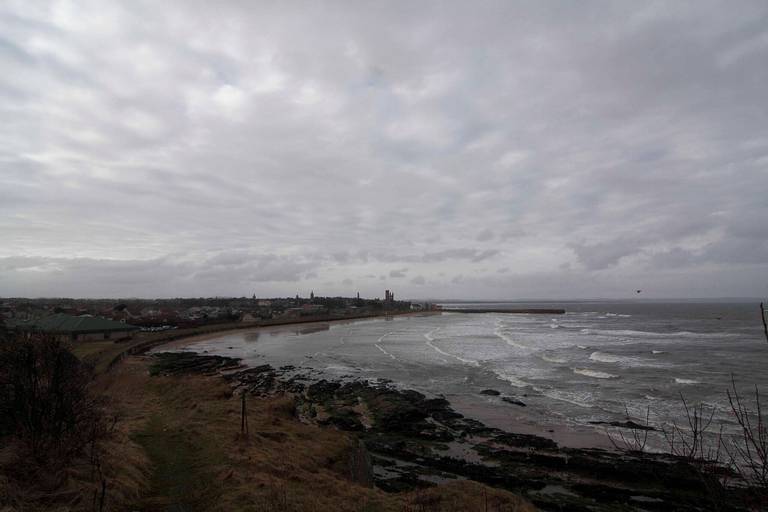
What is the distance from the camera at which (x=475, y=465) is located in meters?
15.9

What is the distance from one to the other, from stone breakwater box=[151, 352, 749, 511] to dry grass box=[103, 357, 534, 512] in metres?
1.80

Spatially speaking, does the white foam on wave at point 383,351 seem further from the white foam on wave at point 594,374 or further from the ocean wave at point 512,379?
the white foam on wave at point 594,374

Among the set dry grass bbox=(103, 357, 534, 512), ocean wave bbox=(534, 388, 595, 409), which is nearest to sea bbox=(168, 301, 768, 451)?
ocean wave bbox=(534, 388, 595, 409)

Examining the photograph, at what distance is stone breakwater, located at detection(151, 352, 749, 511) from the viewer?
43.3ft

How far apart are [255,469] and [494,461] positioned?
9.04 meters

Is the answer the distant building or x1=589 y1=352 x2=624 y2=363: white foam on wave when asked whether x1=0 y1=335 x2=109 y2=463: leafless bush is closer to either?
x1=589 y1=352 x2=624 y2=363: white foam on wave

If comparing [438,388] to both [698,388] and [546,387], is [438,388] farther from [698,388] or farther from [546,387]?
[698,388]

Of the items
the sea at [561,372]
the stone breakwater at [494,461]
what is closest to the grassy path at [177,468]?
the stone breakwater at [494,461]

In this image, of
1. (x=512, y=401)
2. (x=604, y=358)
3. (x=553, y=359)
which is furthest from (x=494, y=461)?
(x=604, y=358)

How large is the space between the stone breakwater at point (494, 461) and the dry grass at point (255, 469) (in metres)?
1.80

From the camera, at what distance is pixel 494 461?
1633 centimetres

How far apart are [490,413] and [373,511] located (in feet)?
47.1

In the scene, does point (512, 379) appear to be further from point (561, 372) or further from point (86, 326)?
point (86, 326)

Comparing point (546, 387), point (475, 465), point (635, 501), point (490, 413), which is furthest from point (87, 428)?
point (546, 387)
